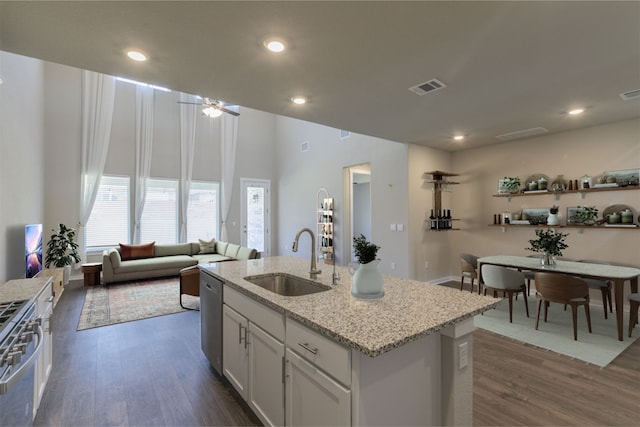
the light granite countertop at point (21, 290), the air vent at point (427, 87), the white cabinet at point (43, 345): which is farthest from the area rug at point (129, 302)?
the air vent at point (427, 87)

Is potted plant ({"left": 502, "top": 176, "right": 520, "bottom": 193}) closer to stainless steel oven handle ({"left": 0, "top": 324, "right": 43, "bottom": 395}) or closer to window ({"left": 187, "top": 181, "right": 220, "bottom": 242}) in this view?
stainless steel oven handle ({"left": 0, "top": 324, "right": 43, "bottom": 395})

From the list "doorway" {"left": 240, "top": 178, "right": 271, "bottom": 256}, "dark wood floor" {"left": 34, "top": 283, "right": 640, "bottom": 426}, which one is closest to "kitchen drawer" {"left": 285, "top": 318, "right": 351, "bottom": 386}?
"dark wood floor" {"left": 34, "top": 283, "right": 640, "bottom": 426}

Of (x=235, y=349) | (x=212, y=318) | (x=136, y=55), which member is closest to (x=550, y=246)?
(x=235, y=349)

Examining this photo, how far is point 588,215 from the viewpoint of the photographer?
427 centimetres

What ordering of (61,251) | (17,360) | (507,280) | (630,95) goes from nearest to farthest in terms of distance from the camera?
(17,360), (630,95), (507,280), (61,251)

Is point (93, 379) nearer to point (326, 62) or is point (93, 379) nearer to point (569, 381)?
point (326, 62)

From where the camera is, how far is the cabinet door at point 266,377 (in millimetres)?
1654

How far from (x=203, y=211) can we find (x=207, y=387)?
631 cm

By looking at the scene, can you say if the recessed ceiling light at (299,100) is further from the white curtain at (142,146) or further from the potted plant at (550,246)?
the white curtain at (142,146)

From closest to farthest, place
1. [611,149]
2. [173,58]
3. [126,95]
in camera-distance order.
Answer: [173,58] → [611,149] → [126,95]

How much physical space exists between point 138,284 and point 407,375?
6.09 metres

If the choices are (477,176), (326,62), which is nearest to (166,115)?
(326,62)

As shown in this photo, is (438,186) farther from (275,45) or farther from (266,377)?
(266,377)

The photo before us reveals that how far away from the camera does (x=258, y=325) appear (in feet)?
6.08
